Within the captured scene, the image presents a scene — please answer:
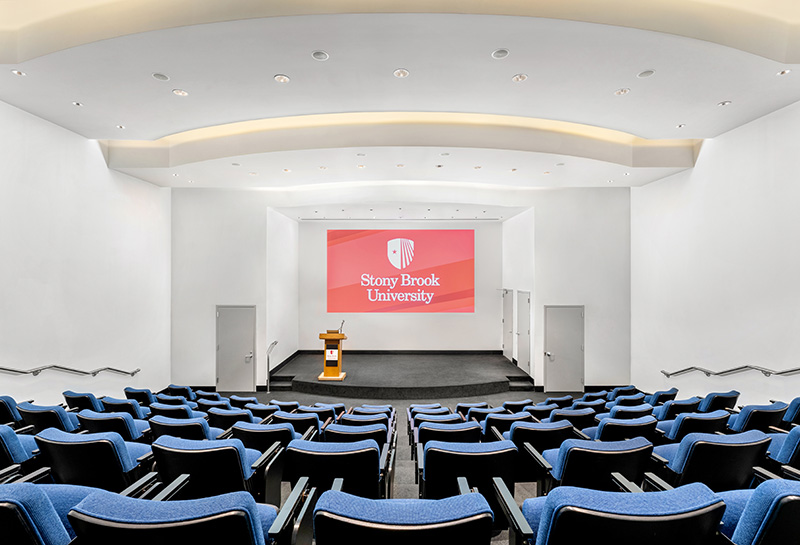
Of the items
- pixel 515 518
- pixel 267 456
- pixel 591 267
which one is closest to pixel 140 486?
pixel 267 456

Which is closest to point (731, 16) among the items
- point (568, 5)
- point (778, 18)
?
point (778, 18)

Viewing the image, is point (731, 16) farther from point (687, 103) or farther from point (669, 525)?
point (669, 525)

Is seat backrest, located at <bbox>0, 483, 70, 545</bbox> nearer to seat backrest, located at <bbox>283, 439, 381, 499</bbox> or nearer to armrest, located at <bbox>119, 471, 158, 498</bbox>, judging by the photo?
armrest, located at <bbox>119, 471, 158, 498</bbox>

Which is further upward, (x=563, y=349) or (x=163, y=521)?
(x=163, y=521)

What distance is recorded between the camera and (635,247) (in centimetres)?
873

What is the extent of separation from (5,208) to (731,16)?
8.20 meters

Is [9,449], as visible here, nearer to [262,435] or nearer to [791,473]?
[262,435]

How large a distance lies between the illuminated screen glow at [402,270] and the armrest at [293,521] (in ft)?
31.6

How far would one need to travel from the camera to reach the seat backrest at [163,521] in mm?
1300

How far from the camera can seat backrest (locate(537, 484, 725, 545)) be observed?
4.34 ft

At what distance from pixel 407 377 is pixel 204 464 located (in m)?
7.13

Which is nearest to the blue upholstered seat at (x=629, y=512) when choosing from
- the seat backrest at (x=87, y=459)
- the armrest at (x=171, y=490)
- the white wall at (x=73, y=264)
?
the armrest at (x=171, y=490)

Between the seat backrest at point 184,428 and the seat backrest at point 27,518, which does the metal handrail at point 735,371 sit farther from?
the seat backrest at point 27,518

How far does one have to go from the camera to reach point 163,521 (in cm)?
133
